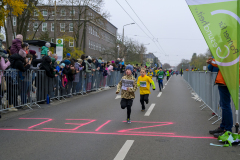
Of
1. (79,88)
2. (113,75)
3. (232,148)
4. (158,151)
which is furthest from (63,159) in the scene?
(113,75)

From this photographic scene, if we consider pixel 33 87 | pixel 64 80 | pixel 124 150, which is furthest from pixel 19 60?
pixel 124 150

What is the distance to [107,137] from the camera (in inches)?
245

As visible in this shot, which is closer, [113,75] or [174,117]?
[174,117]

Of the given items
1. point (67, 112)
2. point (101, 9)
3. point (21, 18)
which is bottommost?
point (67, 112)

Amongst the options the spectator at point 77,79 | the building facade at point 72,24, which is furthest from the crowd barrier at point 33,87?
the building facade at point 72,24

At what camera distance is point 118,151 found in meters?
5.11

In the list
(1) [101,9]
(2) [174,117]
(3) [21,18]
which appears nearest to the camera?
(2) [174,117]

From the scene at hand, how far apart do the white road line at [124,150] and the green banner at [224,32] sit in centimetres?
222

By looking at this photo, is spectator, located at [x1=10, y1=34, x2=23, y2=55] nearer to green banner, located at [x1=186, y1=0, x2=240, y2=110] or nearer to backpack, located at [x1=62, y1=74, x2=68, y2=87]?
backpack, located at [x1=62, y1=74, x2=68, y2=87]

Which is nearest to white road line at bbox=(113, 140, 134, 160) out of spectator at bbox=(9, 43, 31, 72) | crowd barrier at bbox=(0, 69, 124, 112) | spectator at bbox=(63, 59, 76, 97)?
crowd barrier at bbox=(0, 69, 124, 112)

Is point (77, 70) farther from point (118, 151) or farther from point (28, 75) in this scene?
point (118, 151)

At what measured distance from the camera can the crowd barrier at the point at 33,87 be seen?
9.40 meters

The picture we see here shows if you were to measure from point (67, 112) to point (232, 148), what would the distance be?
19.2 ft

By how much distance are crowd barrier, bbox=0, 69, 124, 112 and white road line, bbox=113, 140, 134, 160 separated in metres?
4.85
